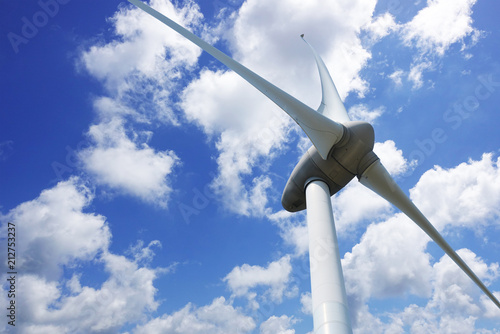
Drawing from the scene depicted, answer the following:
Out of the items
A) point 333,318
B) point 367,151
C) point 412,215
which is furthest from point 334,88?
point 333,318

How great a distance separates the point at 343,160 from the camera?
14891 mm

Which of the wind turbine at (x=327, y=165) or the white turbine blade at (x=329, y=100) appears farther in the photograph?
the white turbine blade at (x=329, y=100)

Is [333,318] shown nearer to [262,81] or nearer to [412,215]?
[412,215]

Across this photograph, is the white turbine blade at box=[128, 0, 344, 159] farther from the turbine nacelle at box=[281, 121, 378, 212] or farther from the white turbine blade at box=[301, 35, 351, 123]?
the white turbine blade at box=[301, 35, 351, 123]

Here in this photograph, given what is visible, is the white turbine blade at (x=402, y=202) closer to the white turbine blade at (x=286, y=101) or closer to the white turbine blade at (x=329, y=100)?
the white turbine blade at (x=286, y=101)

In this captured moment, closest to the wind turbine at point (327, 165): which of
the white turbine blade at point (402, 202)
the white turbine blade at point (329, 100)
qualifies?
the white turbine blade at point (402, 202)

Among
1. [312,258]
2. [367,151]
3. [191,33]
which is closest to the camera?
[312,258]

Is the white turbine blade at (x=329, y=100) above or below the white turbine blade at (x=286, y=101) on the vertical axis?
above

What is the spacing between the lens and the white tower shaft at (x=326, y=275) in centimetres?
873

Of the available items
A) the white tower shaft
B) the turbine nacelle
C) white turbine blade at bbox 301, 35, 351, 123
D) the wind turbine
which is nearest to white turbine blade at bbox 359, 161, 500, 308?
the wind turbine

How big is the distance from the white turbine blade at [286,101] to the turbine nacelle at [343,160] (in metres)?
0.72

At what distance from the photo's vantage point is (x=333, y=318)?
28.5ft

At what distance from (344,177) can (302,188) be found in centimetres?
225

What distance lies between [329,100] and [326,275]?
11560mm
